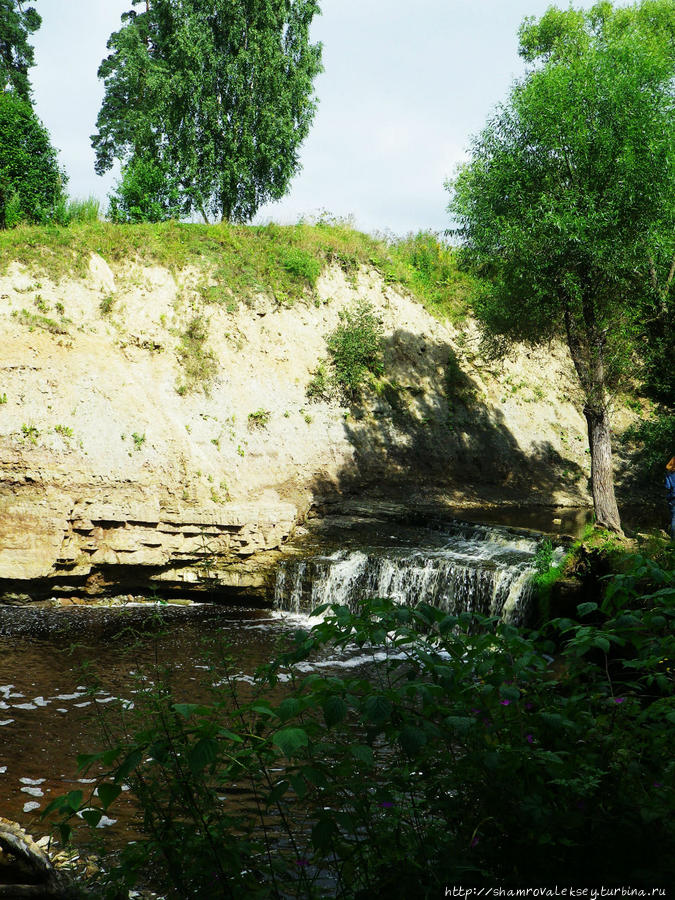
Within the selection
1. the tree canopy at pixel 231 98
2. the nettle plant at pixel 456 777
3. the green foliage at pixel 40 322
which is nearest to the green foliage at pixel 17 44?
the tree canopy at pixel 231 98

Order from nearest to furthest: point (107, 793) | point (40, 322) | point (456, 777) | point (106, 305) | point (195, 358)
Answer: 1. point (107, 793)
2. point (456, 777)
3. point (40, 322)
4. point (106, 305)
5. point (195, 358)

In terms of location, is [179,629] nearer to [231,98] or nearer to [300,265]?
[300,265]

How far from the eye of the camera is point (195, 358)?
58.9 feet

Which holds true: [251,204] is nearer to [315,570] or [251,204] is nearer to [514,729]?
[315,570]

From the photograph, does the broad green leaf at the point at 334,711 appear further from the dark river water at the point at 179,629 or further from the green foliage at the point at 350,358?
the green foliage at the point at 350,358

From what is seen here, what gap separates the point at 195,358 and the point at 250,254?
5.29 metres

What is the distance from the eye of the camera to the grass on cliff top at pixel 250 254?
1711cm

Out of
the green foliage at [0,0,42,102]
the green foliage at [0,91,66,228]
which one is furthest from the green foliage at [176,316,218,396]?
the green foliage at [0,0,42,102]

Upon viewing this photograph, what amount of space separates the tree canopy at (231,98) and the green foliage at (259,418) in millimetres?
10750

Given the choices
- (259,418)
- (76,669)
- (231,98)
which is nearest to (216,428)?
(259,418)

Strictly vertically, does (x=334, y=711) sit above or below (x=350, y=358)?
below

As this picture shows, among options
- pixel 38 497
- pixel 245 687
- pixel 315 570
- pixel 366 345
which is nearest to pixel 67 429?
pixel 38 497

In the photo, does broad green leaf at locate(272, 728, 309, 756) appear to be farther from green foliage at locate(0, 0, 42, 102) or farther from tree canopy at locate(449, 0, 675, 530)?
green foliage at locate(0, 0, 42, 102)

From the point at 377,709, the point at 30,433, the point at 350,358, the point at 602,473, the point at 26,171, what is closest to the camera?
the point at 377,709
